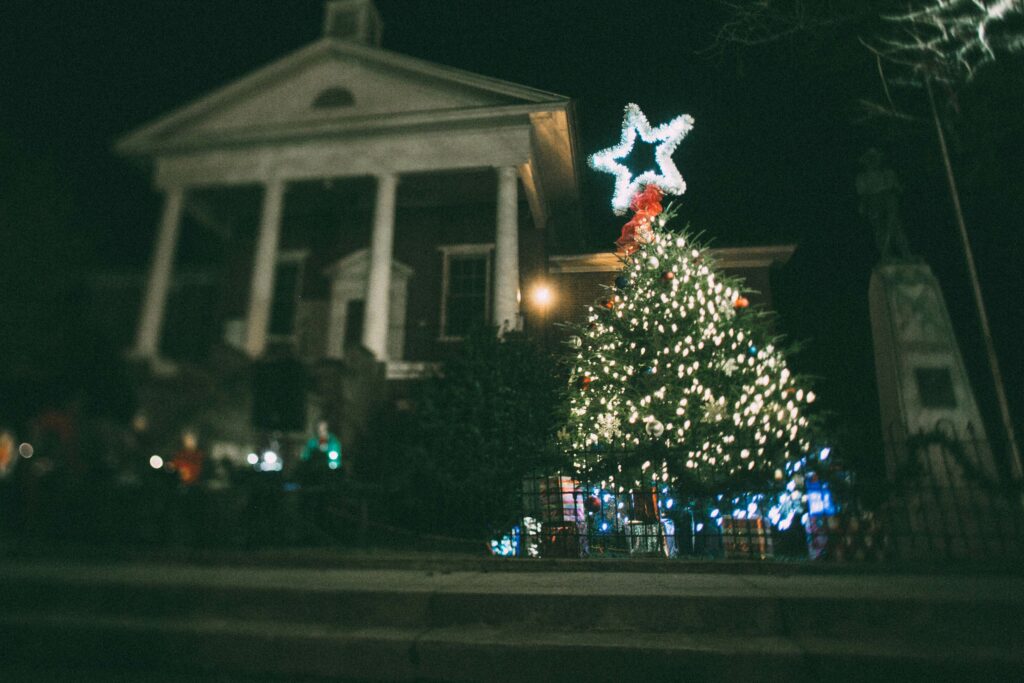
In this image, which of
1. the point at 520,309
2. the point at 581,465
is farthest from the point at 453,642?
the point at 520,309

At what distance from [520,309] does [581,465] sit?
734cm

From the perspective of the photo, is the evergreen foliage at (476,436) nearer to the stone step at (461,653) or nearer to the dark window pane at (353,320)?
the stone step at (461,653)

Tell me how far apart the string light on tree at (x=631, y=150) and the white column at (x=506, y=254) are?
2.54 meters

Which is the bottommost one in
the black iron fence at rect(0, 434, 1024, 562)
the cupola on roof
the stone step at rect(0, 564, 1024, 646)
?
the stone step at rect(0, 564, 1024, 646)

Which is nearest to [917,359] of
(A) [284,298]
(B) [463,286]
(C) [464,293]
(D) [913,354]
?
(D) [913,354]

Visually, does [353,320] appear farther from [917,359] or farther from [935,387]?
[935,387]

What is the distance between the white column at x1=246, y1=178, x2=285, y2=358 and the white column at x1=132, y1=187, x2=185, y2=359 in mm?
984

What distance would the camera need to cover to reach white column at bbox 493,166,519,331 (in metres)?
11.7

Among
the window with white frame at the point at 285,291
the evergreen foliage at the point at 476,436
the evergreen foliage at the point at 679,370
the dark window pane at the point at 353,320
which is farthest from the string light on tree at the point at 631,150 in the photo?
the window with white frame at the point at 285,291

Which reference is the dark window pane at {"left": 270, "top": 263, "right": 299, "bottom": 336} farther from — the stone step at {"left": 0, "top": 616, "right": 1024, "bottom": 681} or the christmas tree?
the stone step at {"left": 0, "top": 616, "right": 1024, "bottom": 681}

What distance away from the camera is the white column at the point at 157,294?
5020mm

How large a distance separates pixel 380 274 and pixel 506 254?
9.51ft

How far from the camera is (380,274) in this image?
12375 mm

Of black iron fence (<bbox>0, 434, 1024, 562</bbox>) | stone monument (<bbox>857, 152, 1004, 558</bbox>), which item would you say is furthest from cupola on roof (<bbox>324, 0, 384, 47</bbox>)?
black iron fence (<bbox>0, 434, 1024, 562</bbox>)
